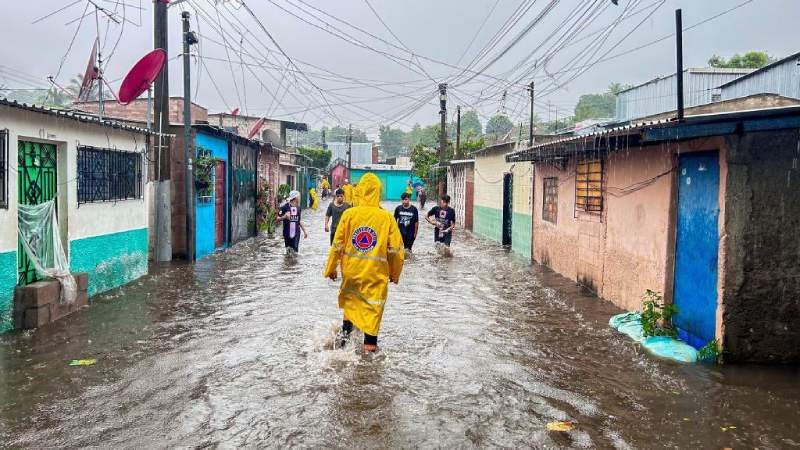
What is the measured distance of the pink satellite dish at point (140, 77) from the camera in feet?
34.8

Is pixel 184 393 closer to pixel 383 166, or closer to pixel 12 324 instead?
pixel 12 324

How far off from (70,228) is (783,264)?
8.92 metres

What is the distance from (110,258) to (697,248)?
8787 millimetres

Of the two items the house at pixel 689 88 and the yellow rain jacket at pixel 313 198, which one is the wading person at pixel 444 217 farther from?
the yellow rain jacket at pixel 313 198

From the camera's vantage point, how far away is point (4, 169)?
Answer: 7254mm

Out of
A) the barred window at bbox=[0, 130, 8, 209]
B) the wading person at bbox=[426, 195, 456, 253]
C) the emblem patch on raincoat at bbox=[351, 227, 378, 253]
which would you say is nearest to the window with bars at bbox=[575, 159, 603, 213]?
the wading person at bbox=[426, 195, 456, 253]

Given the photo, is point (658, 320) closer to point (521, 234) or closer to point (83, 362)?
point (83, 362)

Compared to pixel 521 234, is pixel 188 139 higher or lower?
higher

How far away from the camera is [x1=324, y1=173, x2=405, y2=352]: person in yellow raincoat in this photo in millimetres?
6508

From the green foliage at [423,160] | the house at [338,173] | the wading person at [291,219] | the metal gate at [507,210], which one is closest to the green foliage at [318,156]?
the house at [338,173]

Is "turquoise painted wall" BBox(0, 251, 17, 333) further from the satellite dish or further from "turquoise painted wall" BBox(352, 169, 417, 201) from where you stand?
"turquoise painted wall" BBox(352, 169, 417, 201)

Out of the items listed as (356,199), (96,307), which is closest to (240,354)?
(356,199)

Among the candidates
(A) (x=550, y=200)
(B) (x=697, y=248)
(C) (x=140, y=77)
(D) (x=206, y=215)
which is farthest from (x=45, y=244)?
(A) (x=550, y=200)

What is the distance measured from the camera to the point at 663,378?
5.97 metres
